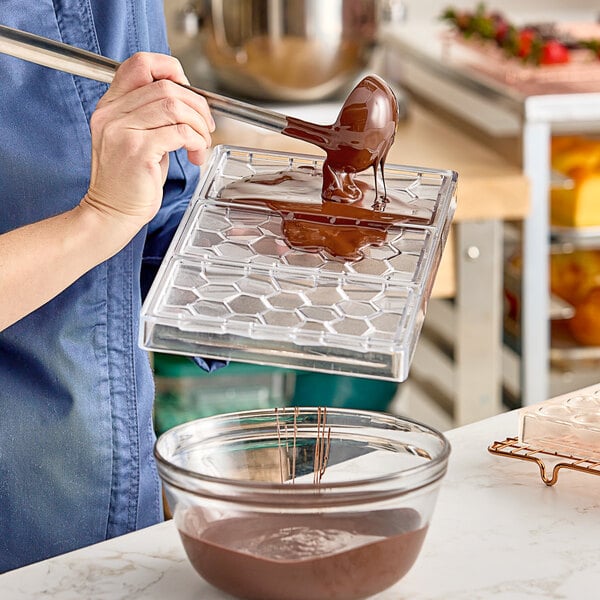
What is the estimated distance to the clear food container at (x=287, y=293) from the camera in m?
0.79

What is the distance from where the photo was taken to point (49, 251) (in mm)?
939

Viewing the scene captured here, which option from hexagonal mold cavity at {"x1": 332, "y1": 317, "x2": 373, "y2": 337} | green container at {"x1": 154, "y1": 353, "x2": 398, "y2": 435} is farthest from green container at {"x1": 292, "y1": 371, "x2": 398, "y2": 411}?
hexagonal mold cavity at {"x1": 332, "y1": 317, "x2": 373, "y2": 337}

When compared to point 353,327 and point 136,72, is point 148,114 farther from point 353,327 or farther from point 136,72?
point 353,327

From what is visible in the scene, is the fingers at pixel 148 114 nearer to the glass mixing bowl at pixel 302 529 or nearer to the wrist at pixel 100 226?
the wrist at pixel 100 226

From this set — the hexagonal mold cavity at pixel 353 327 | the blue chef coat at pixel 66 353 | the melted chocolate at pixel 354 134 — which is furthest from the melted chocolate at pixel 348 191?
the blue chef coat at pixel 66 353

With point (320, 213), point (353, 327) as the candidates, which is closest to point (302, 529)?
point (353, 327)

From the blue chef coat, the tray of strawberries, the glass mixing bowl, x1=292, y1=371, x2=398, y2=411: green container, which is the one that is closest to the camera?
the glass mixing bowl

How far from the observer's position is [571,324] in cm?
224

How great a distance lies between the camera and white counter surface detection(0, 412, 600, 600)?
31.2 inches

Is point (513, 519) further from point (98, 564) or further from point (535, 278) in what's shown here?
point (535, 278)

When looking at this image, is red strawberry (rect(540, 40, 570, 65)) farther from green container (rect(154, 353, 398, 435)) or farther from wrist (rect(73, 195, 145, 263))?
wrist (rect(73, 195, 145, 263))

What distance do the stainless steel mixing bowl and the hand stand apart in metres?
1.32

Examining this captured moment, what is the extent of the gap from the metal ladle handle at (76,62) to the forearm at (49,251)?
115mm

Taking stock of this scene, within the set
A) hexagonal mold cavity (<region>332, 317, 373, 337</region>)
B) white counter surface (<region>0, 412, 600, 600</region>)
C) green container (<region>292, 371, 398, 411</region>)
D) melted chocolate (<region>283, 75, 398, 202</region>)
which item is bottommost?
green container (<region>292, 371, 398, 411</region>)
